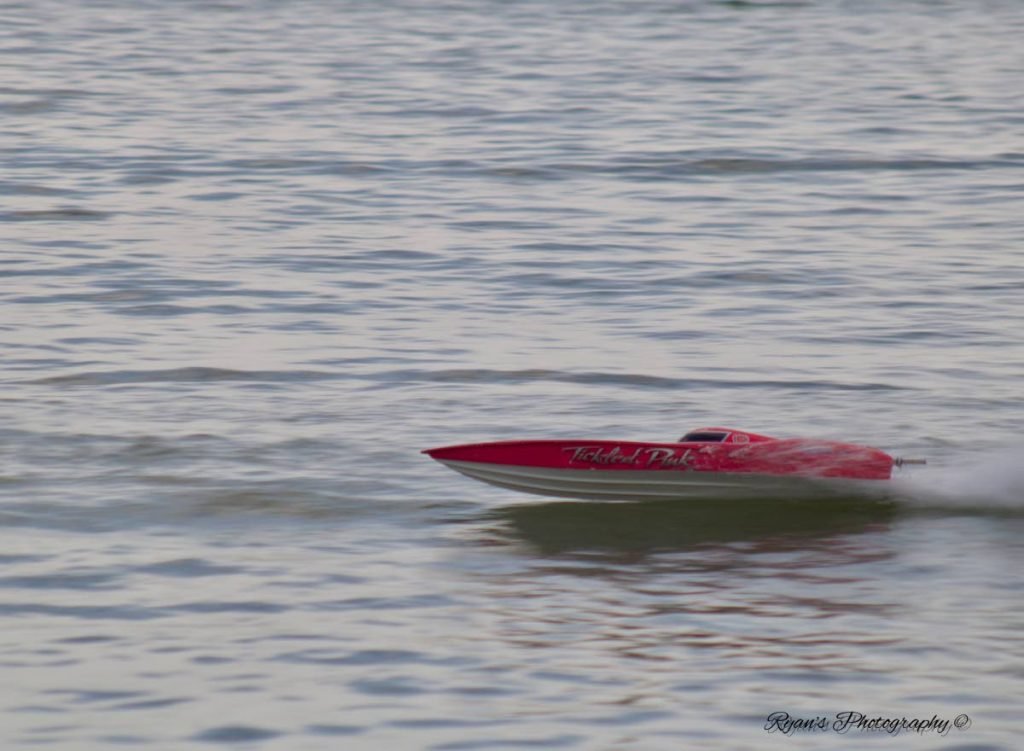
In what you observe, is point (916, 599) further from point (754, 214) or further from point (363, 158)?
point (363, 158)

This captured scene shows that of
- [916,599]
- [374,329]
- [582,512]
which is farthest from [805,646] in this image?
[374,329]

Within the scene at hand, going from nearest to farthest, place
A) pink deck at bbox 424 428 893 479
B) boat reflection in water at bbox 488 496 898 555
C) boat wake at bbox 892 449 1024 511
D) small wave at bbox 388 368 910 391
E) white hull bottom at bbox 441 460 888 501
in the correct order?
boat reflection in water at bbox 488 496 898 555, pink deck at bbox 424 428 893 479, white hull bottom at bbox 441 460 888 501, boat wake at bbox 892 449 1024 511, small wave at bbox 388 368 910 391

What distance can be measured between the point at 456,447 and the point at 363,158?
20805mm

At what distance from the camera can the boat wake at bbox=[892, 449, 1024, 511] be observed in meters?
16.7

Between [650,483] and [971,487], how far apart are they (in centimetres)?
301

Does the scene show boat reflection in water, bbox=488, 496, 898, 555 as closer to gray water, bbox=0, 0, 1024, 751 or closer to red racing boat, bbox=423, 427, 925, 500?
gray water, bbox=0, 0, 1024, 751

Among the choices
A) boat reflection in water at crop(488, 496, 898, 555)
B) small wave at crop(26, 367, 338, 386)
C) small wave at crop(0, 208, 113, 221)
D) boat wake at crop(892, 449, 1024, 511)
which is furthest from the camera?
small wave at crop(0, 208, 113, 221)

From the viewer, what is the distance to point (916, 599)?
558 inches

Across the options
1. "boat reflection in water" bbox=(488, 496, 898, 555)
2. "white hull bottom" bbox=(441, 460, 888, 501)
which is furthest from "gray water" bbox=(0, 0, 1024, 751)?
"white hull bottom" bbox=(441, 460, 888, 501)

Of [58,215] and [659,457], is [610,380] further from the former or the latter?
[58,215]

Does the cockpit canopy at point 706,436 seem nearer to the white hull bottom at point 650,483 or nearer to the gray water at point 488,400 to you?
the white hull bottom at point 650,483

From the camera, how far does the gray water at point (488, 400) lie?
12398mm

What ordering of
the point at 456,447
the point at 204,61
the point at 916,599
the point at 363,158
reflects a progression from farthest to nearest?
1. the point at 204,61
2. the point at 363,158
3. the point at 456,447
4. the point at 916,599

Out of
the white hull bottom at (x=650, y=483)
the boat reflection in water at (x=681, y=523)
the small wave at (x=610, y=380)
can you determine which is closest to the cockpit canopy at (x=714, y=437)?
the white hull bottom at (x=650, y=483)
